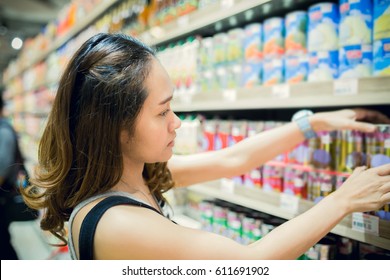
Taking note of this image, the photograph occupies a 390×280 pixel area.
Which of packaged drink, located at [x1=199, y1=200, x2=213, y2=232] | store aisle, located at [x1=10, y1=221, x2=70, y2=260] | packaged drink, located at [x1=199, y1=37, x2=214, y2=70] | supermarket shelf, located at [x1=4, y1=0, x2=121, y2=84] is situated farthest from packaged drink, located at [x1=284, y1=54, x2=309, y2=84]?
store aisle, located at [x1=10, y1=221, x2=70, y2=260]

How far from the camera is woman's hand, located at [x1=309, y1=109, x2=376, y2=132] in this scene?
47.1 inches

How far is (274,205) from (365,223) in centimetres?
41

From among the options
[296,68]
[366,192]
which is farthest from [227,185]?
[366,192]

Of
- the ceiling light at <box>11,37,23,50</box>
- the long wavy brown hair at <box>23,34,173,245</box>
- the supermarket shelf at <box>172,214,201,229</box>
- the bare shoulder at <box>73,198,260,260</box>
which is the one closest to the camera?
the bare shoulder at <box>73,198,260,260</box>

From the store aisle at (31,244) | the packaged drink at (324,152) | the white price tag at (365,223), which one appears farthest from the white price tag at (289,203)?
the store aisle at (31,244)

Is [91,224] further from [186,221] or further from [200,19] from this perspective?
[186,221]

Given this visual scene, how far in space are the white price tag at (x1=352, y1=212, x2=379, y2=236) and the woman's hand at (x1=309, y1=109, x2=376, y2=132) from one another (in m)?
0.28

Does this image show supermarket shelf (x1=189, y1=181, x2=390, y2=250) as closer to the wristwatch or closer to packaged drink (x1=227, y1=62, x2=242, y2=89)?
the wristwatch

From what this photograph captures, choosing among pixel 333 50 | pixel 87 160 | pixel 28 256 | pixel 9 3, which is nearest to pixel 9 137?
pixel 28 256

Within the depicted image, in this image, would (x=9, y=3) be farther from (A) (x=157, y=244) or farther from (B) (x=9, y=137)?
(A) (x=157, y=244)

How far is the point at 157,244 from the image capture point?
0.88 meters

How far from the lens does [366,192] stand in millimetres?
933

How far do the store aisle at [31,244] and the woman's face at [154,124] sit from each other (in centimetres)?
235

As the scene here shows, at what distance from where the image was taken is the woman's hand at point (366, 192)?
0.92 metres
